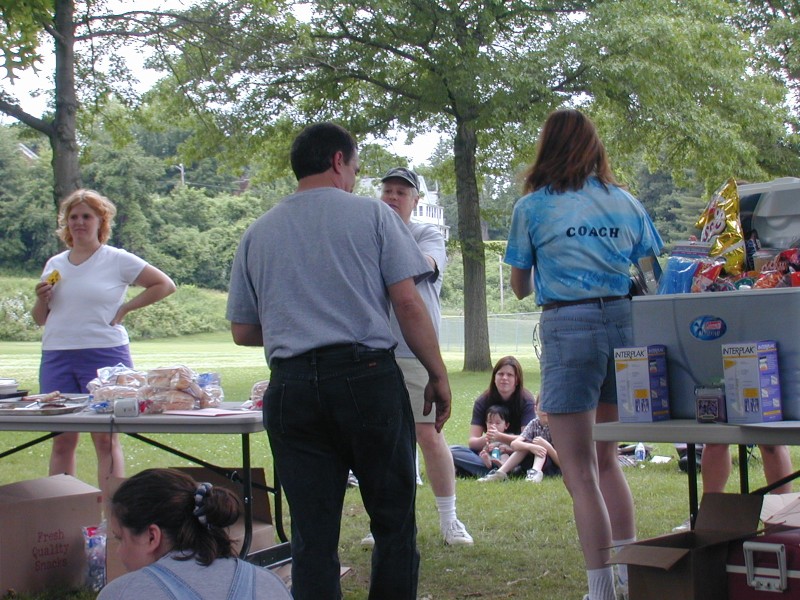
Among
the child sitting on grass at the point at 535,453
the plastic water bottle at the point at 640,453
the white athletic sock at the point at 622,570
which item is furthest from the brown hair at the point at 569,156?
the plastic water bottle at the point at 640,453

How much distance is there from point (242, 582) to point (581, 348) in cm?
148

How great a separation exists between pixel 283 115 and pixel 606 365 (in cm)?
1779

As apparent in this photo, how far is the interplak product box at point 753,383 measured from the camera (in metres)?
2.35

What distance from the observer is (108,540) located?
150 inches

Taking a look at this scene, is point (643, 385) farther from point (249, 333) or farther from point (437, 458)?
point (437, 458)

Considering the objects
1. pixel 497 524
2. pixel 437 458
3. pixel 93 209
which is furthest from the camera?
pixel 497 524

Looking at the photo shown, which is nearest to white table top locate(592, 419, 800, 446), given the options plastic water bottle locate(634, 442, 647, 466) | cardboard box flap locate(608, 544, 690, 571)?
cardboard box flap locate(608, 544, 690, 571)

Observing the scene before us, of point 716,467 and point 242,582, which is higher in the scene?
point 242,582

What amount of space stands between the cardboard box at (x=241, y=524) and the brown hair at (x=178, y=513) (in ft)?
5.20

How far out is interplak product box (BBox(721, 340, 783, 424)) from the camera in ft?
7.72

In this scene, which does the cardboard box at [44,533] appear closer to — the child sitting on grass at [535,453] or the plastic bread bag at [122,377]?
the plastic bread bag at [122,377]

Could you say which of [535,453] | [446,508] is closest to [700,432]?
[446,508]

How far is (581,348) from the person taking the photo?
10.3ft

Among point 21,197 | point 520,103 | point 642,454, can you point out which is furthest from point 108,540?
point 21,197
